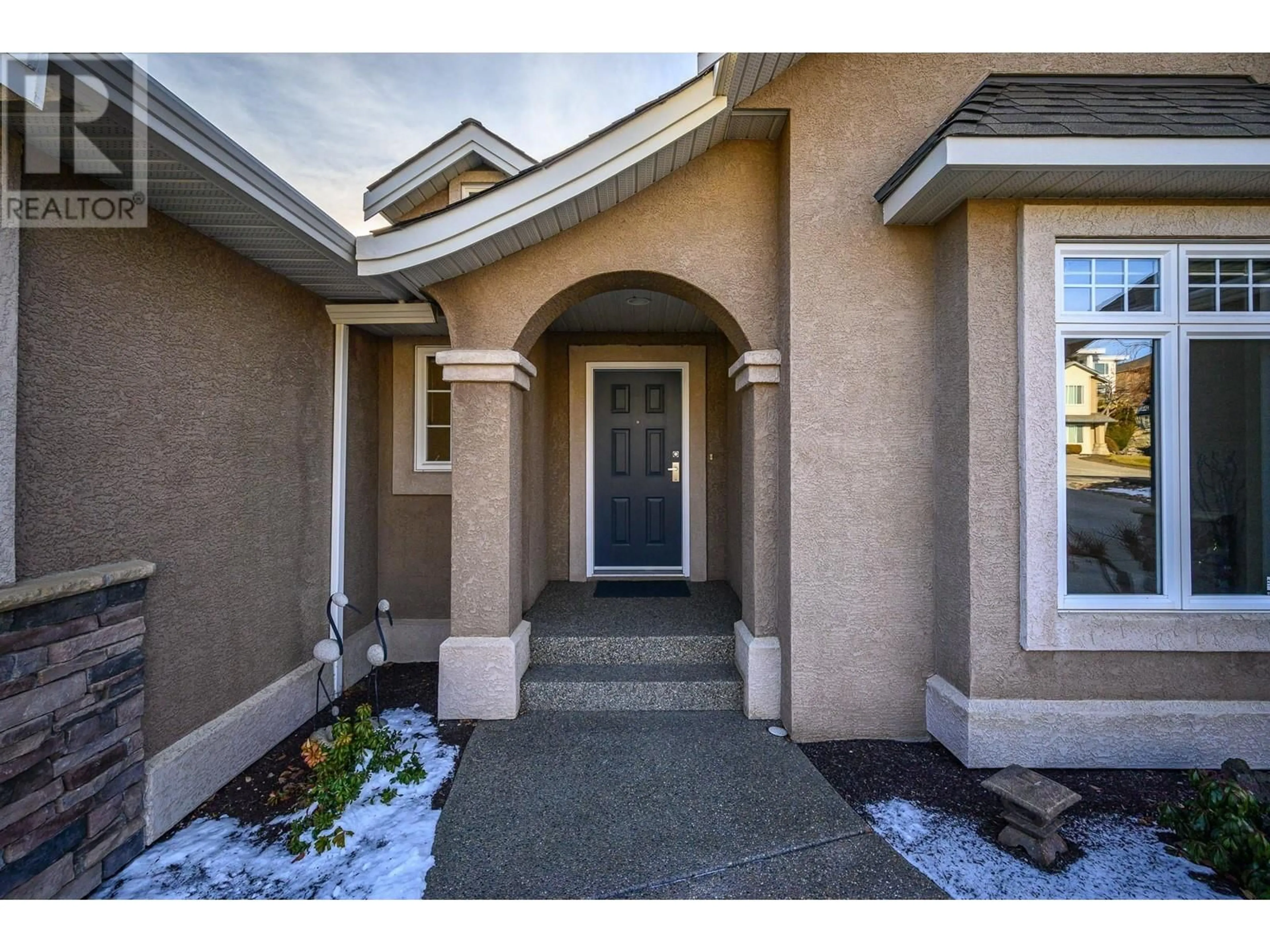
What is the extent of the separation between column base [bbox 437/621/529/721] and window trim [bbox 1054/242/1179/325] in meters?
3.89

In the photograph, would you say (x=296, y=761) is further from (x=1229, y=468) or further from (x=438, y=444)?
(x=1229, y=468)

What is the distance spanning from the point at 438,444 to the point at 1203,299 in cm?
540

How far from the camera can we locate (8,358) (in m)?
1.96

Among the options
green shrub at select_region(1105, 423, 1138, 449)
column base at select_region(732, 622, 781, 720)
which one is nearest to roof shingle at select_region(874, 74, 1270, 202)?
green shrub at select_region(1105, 423, 1138, 449)

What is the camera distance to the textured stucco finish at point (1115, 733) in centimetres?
280

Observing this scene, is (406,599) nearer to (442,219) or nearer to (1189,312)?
(442,219)

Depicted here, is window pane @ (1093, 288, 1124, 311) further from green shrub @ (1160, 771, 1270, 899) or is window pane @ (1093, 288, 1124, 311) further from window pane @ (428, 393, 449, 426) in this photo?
window pane @ (428, 393, 449, 426)

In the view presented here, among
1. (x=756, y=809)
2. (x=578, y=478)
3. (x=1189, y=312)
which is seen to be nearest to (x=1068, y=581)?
(x=1189, y=312)

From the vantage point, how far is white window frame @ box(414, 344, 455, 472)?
473 centimetres

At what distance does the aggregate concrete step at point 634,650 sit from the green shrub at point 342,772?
3.49 feet

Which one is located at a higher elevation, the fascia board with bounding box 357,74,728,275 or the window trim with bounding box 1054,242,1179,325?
the fascia board with bounding box 357,74,728,275

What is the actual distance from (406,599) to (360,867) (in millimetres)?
2760

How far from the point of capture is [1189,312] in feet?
9.30

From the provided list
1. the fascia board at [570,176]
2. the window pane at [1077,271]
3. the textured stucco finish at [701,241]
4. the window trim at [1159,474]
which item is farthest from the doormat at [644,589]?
the window pane at [1077,271]
